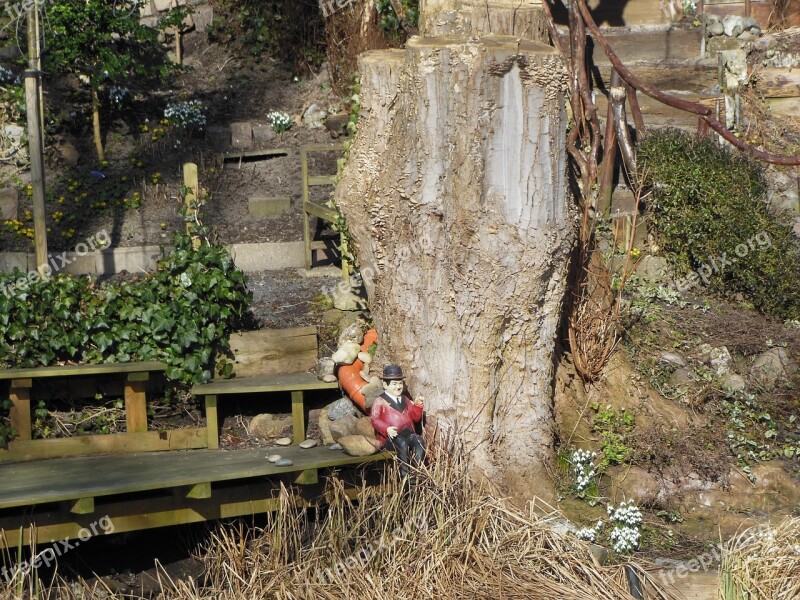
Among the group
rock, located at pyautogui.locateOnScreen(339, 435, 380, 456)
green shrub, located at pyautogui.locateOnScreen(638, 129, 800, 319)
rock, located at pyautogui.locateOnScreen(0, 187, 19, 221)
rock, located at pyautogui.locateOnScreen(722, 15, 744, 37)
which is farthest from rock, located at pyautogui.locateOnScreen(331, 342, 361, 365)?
rock, located at pyautogui.locateOnScreen(722, 15, 744, 37)

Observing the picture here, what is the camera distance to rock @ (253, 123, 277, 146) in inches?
414

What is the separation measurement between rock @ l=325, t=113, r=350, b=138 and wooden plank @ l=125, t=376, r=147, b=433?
480 cm

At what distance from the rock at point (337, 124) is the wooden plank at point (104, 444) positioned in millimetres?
4818

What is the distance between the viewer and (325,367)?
6172 millimetres

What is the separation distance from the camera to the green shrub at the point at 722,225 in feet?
24.0

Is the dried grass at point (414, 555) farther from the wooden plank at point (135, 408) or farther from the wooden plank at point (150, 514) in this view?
the wooden plank at point (135, 408)

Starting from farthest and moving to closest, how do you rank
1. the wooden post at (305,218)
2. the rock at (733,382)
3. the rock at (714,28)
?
the rock at (714,28) → the wooden post at (305,218) → the rock at (733,382)

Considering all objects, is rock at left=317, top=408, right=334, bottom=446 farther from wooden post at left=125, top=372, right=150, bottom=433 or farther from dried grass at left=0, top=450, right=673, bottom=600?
wooden post at left=125, top=372, right=150, bottom=433

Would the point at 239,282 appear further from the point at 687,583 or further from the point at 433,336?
the point at 687,583

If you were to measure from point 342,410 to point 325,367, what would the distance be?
392 millimetres

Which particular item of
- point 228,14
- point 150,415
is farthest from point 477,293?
point 228,14

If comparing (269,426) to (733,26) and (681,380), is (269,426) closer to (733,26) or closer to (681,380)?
(681,380)

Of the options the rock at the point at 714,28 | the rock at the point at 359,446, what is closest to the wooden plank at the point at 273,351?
the rock at the point at 359,446

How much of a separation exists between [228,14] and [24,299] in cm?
689
